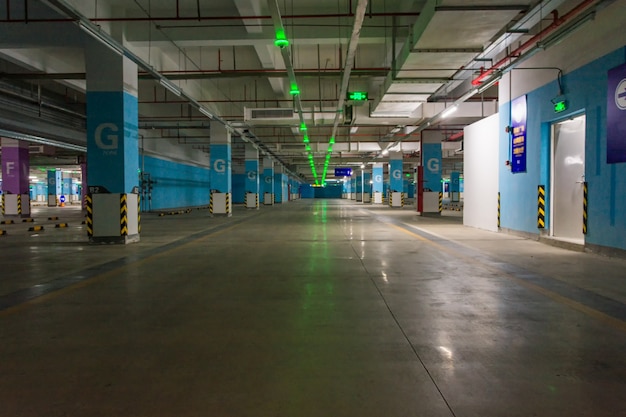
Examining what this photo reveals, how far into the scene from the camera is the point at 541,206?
11.9 metres

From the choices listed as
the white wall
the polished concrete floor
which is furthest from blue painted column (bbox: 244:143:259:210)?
the polished concrete floor

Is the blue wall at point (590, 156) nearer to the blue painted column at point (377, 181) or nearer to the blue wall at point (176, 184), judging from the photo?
the blue wall at point (176, 184)

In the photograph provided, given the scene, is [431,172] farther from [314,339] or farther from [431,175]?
[314,339]

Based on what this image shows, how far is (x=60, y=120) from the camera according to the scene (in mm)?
21734

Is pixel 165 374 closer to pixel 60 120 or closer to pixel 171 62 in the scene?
pixel 171 62

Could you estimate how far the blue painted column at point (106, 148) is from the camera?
12.0 meters

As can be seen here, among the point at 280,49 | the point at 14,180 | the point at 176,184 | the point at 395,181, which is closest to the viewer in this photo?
the point at 280,49

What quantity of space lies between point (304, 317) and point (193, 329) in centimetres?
127

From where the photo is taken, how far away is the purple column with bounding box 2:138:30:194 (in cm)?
2716

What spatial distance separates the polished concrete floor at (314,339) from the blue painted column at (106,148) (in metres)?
3.49

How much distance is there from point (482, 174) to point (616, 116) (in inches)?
297

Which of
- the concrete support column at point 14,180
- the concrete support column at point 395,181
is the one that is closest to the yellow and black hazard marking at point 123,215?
the concrete support column at point 14,180

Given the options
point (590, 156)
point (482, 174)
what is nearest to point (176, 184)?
point (482, 174)

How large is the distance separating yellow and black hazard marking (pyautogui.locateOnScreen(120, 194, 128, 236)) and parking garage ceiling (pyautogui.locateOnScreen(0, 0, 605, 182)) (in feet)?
12.6
